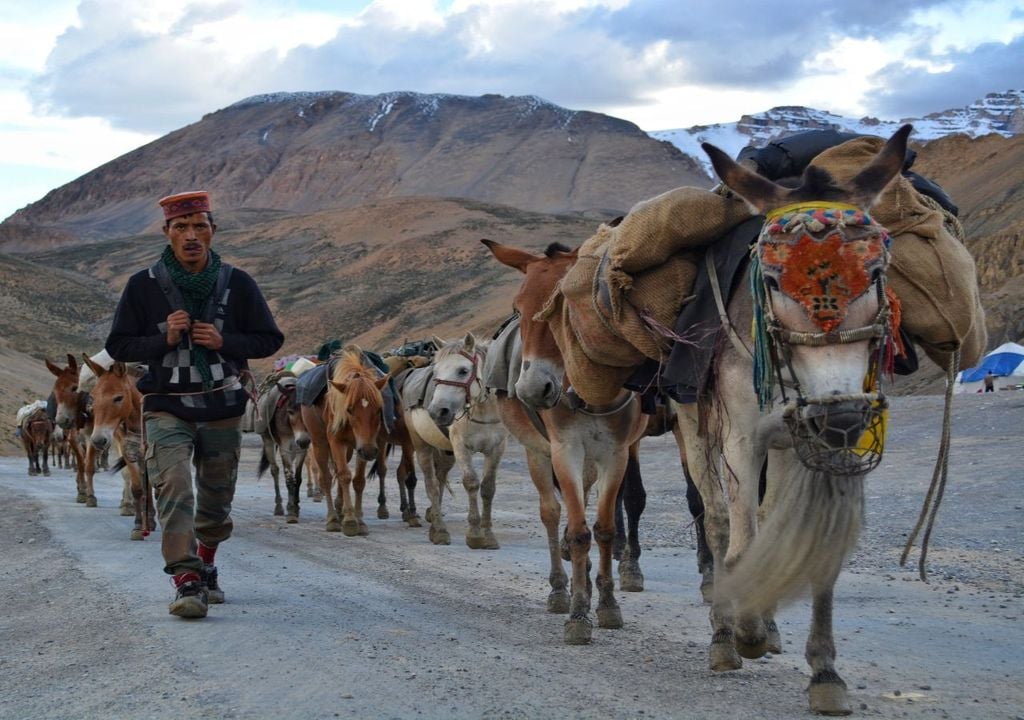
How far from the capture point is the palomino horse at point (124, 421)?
14.5 metres

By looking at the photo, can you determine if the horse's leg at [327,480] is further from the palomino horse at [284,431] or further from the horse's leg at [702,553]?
the horse's leg at [702,553]

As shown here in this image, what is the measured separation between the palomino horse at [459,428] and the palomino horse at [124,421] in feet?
10.7

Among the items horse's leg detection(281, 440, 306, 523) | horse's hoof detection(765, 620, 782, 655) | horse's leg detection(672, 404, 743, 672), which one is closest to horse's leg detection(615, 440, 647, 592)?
horse's leg detection(672, 404, 743, 672)

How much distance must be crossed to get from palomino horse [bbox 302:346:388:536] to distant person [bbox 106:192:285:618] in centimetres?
658

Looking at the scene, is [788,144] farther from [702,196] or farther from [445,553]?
[445,553]

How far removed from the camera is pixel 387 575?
35.8 feet

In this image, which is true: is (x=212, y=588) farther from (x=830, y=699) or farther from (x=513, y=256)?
(x=830, y=699)

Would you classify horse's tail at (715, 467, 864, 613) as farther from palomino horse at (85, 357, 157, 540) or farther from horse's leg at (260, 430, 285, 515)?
horse's leg at (260, 430, 285, 515)

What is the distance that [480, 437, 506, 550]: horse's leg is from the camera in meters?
13.8

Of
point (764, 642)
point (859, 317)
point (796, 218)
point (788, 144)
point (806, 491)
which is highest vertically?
point (788, 144)

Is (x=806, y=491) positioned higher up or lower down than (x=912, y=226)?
lower down

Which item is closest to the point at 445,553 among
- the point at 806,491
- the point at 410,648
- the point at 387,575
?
the point at 387,575

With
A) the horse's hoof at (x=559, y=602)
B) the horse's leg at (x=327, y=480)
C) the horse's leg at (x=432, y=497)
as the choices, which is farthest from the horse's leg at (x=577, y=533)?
the horse's leg at (x=327, y=480)

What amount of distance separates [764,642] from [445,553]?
7.58 metres
